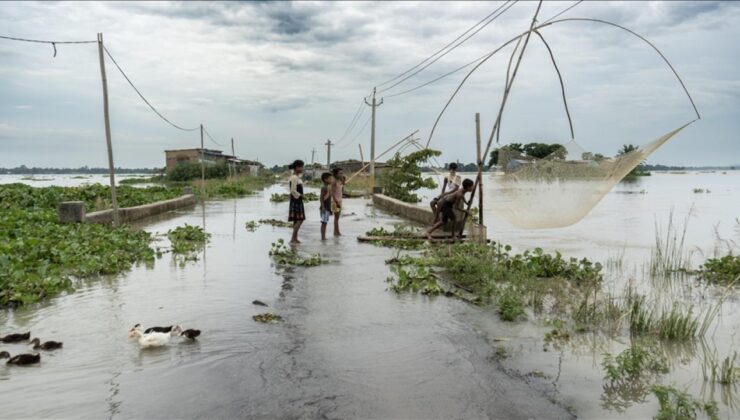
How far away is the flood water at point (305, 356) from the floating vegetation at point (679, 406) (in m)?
0.13

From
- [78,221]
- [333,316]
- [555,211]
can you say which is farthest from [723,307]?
[78,221]

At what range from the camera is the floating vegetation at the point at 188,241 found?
9.45m

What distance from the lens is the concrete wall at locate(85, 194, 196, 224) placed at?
40.8 ft

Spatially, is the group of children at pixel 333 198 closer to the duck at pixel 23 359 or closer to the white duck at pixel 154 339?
the white duck at pixel 154 339

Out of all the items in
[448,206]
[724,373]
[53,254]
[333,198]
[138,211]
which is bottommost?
[724,373]

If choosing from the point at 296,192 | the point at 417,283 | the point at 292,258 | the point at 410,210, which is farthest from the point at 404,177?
the point at 417,283

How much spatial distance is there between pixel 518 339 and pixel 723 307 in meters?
3.38

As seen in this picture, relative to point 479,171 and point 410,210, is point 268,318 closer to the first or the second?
point 479,171

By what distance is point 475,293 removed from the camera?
669 centimetres

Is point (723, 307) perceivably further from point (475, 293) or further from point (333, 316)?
point (333, 316)

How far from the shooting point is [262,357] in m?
4.32

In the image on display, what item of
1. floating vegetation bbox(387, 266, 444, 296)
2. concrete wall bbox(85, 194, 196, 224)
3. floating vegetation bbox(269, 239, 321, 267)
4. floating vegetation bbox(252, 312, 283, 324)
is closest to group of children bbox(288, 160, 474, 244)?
floating vegetation bbox(269, 239, 321, 267)

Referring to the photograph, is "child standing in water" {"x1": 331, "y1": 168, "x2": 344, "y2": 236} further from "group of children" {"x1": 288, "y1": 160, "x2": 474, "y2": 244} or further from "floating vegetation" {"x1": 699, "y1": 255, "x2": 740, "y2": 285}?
"floating vegetation" {"x1": 699, "y1": 255, "x2": 740, "y2": 285}

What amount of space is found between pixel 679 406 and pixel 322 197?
8.11 m
